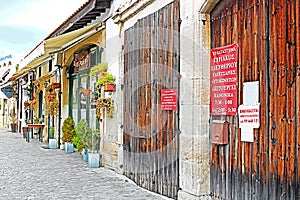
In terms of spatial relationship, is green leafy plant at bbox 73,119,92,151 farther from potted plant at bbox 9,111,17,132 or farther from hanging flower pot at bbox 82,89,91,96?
potted plant at bbox 9,111,17,132

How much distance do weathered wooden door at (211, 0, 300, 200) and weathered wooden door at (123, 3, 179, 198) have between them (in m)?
1.38

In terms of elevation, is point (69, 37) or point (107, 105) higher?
point (69, 37)

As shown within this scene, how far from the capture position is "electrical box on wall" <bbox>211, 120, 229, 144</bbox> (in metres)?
5.63

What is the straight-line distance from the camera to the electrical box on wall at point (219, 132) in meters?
5.63

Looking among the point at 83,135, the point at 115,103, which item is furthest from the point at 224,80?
the point at 83,135

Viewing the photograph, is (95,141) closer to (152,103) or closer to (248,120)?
(152,103)

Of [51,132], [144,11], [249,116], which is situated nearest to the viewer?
[249,116]

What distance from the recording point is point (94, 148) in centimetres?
1127

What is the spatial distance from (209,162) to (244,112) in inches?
43.1

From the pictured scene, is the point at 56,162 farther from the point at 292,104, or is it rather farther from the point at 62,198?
the point at 292,104

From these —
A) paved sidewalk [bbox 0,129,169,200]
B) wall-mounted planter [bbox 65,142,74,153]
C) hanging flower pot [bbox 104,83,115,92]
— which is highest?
hanging flower pot [bbox 104,83,115,92]

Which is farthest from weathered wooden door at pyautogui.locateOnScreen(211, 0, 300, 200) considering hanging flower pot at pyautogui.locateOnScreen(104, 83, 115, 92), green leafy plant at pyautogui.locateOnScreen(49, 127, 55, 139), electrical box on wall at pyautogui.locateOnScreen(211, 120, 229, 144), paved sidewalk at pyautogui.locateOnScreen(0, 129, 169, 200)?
green leafy plant at pyautogui.locateOnScreen(49, 127, 55, 139)

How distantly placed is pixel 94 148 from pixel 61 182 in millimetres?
2808

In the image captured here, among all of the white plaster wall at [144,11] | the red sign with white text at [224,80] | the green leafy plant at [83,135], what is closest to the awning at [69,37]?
the white plaster wall at [144,11]
